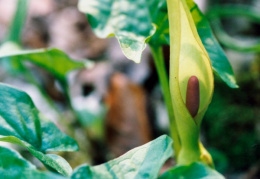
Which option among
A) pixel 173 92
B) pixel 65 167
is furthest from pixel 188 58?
pixel 65 167

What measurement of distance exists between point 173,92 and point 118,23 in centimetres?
22

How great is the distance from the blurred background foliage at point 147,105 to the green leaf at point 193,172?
1.67 ft

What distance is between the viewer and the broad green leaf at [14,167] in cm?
36

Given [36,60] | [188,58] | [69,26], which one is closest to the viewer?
[188,58]

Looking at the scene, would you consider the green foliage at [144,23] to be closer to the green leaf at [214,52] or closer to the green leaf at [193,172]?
the green leaf at [214,52]

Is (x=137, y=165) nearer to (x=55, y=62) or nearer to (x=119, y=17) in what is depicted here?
(x=119, y=17)

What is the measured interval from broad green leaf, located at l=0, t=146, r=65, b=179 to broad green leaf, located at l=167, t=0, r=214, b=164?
21cm

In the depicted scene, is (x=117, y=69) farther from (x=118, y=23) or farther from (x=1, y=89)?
(x=1, y=89)

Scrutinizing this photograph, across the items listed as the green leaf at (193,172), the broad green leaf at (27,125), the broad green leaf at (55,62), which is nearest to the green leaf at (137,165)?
the green leaf at (193,172)

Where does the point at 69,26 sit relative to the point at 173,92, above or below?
below

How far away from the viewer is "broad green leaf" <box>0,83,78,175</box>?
20.4 inches

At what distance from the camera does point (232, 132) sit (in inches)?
41.4

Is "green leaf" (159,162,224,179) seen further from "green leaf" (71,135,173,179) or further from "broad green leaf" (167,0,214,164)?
"broad green leaf" (167,0,214,164)

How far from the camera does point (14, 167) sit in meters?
0.38
